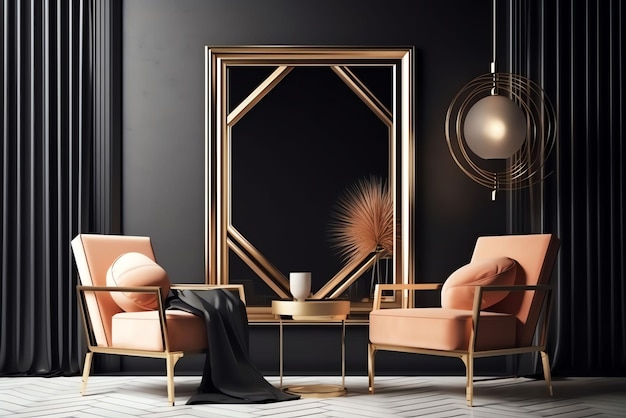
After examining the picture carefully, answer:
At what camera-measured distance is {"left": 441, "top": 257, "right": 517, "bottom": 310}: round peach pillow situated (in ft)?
14.2

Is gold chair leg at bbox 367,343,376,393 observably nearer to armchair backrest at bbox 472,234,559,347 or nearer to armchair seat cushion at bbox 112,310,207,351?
armchair backrest at bbox 472,234,559,347

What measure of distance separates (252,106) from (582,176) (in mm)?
2134

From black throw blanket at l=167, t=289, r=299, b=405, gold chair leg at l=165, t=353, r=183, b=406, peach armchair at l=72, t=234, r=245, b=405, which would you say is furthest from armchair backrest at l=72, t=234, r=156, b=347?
gold chair leg at l=165, t=353, r=183, b=406

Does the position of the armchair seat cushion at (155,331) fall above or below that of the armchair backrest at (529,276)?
below

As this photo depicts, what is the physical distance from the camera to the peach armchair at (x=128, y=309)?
4.09 m

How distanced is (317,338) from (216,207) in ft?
3.43

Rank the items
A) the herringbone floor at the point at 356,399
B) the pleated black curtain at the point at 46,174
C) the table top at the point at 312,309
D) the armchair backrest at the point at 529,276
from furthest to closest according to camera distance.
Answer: the pleated black curtain at the point at 46,174
the armchair backrest at the point at 529,276
the table top at the point at 312,309
the herringbone floor at the point at 356,399

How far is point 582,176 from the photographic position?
17.3ft

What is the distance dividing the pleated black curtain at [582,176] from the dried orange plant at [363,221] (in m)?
0.80

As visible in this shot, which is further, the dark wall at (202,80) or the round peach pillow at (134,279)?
the dark wall at (202,80)

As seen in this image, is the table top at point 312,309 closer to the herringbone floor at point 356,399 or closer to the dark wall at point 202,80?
the herringbone floor at point 356,399

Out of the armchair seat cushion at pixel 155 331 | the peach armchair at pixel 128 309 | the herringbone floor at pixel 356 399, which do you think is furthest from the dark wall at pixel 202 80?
the armchair seat cushion at pixel 155 331

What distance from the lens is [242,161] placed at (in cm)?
542

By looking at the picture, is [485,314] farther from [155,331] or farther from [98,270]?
[98,270]
